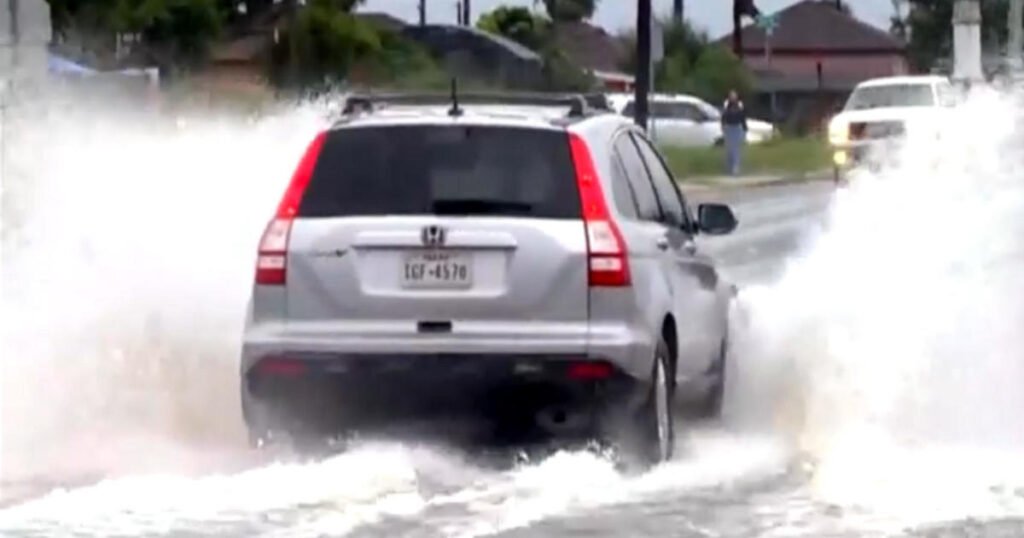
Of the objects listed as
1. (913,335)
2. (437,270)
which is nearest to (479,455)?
(437,270)

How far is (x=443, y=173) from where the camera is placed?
12.0 meters

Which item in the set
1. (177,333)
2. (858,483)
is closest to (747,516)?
(858,483)

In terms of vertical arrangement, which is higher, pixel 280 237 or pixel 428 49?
pixel 280 237

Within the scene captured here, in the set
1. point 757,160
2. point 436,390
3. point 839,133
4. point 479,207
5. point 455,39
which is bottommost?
point 757,160

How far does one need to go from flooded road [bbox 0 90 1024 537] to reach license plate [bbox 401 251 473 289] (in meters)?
0.80

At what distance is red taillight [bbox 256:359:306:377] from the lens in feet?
38.5

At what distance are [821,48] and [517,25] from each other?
38275mm

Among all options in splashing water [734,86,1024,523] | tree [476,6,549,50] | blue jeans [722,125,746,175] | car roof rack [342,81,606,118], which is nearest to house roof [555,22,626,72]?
tree [476,6,549,50]

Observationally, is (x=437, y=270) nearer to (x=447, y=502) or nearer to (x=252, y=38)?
(x=447, y=502)

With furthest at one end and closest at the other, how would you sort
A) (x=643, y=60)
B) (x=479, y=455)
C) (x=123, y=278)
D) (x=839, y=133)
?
(x=643, y=60) < (x=839, y=133) < (x=123, y=278) < (x=479, y=455)

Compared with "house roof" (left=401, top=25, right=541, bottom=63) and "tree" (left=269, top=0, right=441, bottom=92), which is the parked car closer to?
"house roof" (left=401, top=25, right=541, bottom=63)

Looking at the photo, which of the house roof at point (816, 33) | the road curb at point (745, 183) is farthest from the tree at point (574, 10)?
the road curb at point (745, 183)

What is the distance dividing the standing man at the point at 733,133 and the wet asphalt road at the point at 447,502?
121 ft

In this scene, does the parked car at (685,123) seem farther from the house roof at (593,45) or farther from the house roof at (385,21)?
the house roof at (593,45)
